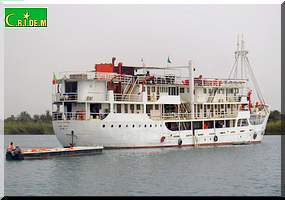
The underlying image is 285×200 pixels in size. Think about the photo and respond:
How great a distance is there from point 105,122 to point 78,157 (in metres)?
3.14

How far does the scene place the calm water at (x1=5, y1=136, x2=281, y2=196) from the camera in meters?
16.5

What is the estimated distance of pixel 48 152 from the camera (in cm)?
2336

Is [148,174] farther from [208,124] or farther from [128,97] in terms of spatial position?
[208,124]

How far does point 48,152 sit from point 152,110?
767 cm

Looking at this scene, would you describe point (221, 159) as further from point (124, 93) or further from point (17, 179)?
point (17, 179)

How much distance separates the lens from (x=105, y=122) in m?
26.6

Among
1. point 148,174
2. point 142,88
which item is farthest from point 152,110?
point 148,174

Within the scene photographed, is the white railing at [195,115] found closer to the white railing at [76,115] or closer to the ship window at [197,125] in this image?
the ship window at [197,125]

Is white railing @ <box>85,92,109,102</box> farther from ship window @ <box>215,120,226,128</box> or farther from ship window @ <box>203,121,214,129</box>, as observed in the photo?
ship window @ <box>215,120,226,128</box>

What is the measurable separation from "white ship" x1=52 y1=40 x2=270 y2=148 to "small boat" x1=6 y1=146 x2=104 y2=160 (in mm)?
1561

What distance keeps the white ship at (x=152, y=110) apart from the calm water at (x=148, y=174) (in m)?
1.40

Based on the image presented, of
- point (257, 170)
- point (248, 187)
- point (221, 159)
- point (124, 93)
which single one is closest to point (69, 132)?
point (124, 93)

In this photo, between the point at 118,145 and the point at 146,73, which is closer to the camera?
the point at 118,145

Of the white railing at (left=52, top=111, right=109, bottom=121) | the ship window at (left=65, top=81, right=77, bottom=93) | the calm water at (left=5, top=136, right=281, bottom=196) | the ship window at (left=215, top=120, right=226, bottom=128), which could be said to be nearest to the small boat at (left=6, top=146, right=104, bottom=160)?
the calm water at (left=5, top=136, right=281, bottom=196)
